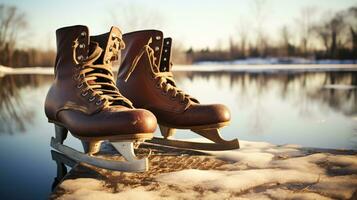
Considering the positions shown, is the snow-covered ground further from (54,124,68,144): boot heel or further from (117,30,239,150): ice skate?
(54,124,68,144): boot heel

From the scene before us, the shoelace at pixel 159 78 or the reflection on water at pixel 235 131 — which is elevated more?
the shoelace at pixel 159 78

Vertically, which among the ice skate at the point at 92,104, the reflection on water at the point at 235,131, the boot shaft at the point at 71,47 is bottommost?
the reflection on water at the point at 235,131

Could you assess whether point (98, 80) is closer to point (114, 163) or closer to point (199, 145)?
point (114, 163)

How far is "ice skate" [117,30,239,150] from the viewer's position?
1.24 meters

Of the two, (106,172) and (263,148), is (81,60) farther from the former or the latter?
(263,148)

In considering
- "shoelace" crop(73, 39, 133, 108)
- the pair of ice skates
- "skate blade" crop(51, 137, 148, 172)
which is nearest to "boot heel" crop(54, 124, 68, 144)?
the pair of ice skates

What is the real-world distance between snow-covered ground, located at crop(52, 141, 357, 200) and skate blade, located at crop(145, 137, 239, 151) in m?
0.07

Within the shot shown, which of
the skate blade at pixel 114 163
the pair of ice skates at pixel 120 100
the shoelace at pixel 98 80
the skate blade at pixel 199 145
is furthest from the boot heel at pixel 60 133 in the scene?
the skate blade at pixel 199 145

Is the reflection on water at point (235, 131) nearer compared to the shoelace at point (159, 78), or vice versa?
the reflection on water at point (235, 131)

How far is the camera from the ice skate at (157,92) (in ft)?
4.07

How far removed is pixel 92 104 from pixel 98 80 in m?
0.15

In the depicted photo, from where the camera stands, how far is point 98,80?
114cm

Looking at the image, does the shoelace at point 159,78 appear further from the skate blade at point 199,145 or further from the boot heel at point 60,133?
the boot heel at point 60,133

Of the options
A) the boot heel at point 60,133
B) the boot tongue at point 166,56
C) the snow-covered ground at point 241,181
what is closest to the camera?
the snow-covered ground at point 241,181
